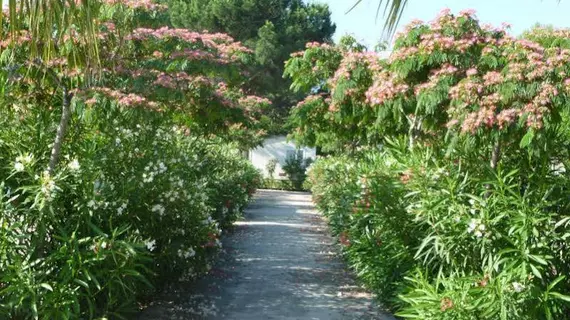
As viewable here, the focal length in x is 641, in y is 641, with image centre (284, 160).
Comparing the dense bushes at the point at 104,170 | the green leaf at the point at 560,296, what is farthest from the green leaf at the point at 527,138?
the dense bushes at the point at 104,170

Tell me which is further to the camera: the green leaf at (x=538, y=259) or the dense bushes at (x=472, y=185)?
the dense bushes at (x=472, y=185)

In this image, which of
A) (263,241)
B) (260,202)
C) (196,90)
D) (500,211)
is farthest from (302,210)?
(500,211)

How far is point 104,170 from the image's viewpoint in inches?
240

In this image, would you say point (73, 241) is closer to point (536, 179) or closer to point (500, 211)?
point (500, 211)

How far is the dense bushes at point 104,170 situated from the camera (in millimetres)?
4934

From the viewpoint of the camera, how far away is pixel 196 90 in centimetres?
855

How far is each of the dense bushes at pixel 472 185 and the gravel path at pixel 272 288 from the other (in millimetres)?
660

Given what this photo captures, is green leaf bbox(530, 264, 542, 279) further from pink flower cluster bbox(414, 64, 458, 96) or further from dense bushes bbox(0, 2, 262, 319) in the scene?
dense bushes bbox(0, 2, 262, 319)

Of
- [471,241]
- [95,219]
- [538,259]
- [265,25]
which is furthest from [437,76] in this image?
[265,25]

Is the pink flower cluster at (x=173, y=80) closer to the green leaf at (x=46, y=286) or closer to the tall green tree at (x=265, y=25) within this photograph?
the green leaf at (x=46, y=286)

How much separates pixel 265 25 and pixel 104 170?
2634cm

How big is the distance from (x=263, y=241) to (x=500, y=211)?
8482 millimetres

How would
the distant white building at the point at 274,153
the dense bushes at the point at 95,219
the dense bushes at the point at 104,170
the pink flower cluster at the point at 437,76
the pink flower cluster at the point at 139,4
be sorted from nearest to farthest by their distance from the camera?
1. the dense bushes at the point at 95,219
2. the dense bushes at the point at 104,170
3. the pink flower cluster at the point at 437,76
4. the pink flower cluster at the point at 139,4
5. the distant white building at the point at 274,153

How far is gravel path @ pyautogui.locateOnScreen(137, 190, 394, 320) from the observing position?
23.4ft
